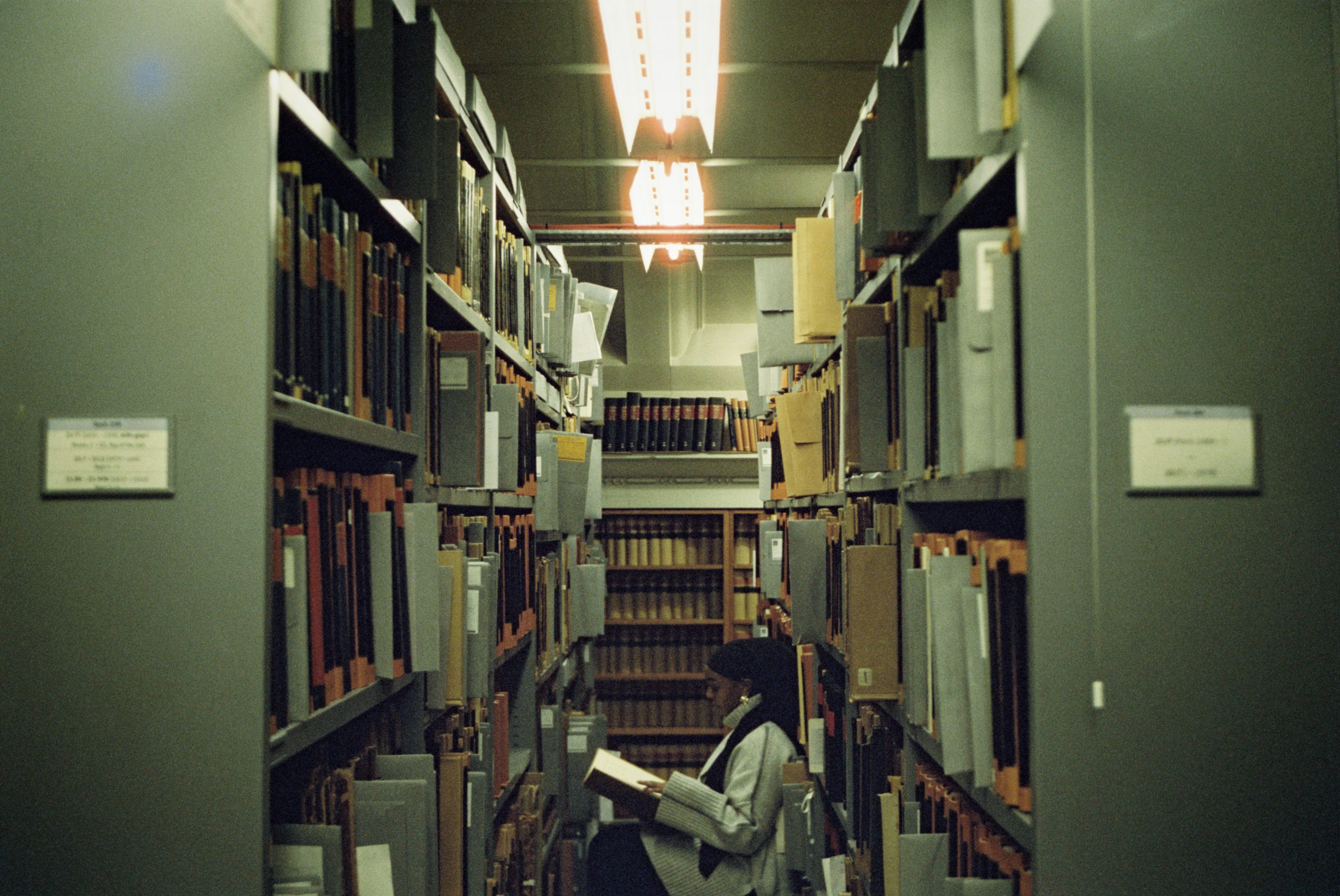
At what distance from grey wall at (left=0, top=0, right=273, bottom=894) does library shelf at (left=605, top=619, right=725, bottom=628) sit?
534 centimetres

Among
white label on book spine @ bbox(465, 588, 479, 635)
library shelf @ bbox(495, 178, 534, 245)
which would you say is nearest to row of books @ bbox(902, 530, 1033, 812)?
white label on book spine @ bbox(465, 588, 479, 635)

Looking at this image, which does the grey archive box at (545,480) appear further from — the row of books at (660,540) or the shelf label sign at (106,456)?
the row of books at (660,540)

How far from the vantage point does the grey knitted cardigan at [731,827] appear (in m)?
3.30

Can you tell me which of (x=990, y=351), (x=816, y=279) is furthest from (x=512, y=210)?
(x=990, y=351)

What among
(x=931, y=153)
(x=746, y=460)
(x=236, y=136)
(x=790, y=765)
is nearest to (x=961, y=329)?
(x=931, y=153)

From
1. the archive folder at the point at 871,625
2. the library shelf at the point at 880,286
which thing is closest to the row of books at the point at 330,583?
the archive folder at the point at 871,625

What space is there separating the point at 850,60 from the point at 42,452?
3956mm

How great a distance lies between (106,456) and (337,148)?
571 millimetres

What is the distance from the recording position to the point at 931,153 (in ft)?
4.34

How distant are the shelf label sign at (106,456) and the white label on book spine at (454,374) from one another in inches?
42.8

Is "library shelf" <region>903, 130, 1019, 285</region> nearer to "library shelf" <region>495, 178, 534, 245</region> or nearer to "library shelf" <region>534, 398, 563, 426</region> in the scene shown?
"library shelf" <region>495, 178, 534, 245</region>

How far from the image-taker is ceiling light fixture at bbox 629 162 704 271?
4.13 metres

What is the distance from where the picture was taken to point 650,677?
6445mm

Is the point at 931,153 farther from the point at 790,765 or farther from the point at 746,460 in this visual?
the point at 746,460
